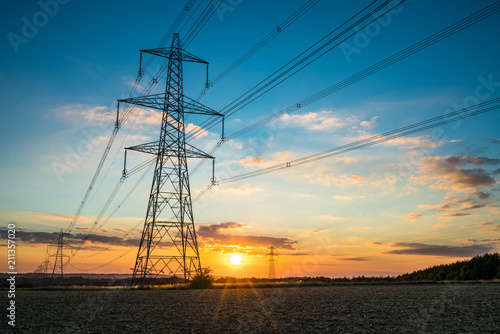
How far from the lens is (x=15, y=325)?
64.2ft

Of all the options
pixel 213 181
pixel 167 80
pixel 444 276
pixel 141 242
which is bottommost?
pixel 444 276

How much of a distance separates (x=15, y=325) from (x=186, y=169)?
2659 centimetres

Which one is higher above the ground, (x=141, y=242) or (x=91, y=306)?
(x=141, y=242)

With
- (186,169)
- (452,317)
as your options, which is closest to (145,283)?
(186,169)

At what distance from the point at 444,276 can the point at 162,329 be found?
342 feet

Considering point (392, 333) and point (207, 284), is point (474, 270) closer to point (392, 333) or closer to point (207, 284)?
point (207, 284)

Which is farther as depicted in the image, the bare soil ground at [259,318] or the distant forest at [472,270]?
the distant forest at [472,270]

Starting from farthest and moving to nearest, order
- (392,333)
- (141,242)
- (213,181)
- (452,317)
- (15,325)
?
(213,181), (141,242), (452,317), (15,325), (392,333)

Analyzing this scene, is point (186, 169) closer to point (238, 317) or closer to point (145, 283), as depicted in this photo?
point (145, 283)

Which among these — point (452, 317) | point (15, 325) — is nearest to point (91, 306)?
point (15, 325)

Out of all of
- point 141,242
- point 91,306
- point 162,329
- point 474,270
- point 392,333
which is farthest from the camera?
point 474,270

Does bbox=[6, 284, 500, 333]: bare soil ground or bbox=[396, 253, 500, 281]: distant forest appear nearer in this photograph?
bbox=[6, 284, 500, 333]: bare soil ground

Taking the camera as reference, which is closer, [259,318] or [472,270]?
[259,318]

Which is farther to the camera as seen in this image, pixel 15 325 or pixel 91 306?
pixel 91 306
